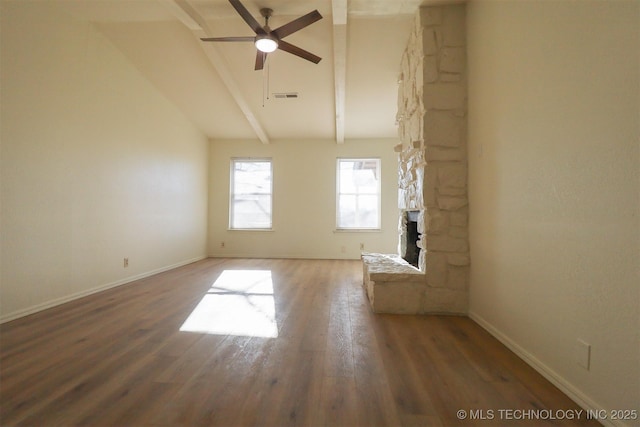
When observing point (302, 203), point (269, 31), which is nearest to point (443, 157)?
point (269, 31)

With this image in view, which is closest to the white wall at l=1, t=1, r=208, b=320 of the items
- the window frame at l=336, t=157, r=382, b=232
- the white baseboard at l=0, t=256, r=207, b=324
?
the white baseboard at l=0, t=256, r=207, b=324

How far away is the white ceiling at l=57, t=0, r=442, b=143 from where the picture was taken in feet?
9.88

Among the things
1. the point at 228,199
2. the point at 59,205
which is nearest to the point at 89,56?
the point at 59,205

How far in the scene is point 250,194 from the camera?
6.17m

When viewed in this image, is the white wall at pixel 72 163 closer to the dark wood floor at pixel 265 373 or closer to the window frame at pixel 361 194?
the dark wood floor at pixel 265 373

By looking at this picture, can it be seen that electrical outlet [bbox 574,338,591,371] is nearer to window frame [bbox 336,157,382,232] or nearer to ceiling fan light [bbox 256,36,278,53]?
ceiling fan light [bbox 256,36,278,53]

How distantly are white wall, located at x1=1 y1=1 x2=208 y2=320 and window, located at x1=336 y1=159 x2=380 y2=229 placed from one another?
338 cm

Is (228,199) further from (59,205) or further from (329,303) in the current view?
(329,303)

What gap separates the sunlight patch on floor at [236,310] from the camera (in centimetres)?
215

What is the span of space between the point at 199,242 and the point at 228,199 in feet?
3.61

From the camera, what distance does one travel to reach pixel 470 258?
8.16 ft

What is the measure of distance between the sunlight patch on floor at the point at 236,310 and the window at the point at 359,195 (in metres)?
2.66

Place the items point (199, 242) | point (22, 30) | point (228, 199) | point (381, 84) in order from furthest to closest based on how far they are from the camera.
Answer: point (228, 199) < point (199, 242) < point (381, 84) < point (22, 30)

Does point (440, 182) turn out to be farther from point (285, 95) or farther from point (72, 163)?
→ point (72, 163)
